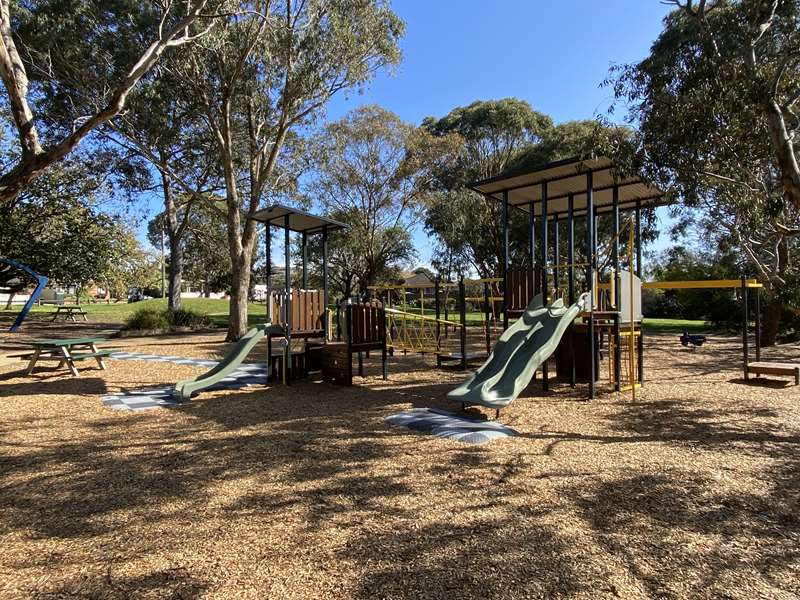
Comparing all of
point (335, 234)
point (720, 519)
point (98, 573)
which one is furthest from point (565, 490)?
point (335, 234)

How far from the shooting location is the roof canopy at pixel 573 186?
7.98 metres

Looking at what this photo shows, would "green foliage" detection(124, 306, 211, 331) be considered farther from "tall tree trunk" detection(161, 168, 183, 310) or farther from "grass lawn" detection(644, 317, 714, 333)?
"grass lawn" detection(644, 317, 714, 333)

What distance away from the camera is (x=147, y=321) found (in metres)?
20.8

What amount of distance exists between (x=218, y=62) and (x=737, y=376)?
15.7 meters

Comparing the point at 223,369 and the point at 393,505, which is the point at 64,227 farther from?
the point at 393,505

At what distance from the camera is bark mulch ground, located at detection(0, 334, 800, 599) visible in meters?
2.71

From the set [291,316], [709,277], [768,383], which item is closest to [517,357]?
[291,316]

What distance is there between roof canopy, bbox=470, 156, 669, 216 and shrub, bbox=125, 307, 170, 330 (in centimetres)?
1624

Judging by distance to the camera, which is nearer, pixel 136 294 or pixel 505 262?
pixel 505 262

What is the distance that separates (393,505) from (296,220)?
25.7 feet

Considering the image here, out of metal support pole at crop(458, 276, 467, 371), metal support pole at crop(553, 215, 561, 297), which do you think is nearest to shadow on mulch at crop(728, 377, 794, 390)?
→ metal support pole at crop(553, 215, 561, 297)

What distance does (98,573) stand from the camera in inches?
109

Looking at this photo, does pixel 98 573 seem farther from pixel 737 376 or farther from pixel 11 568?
pixel 737 376

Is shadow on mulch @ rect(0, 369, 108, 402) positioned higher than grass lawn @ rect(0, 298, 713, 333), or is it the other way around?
grass lawn @ rect(0, 298, 713, 333)
